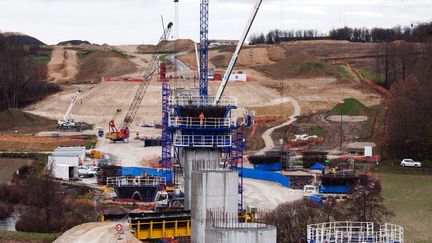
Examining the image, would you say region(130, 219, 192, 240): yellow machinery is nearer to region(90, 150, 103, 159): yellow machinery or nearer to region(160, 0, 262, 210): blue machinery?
region(160, 0, 262, 210): blue machinery

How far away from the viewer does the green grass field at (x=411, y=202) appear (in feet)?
165

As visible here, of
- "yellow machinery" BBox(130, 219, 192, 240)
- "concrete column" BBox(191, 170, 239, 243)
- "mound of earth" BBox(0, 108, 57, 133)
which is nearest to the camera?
"concrete column" BBox(191, 170, 239, 243)

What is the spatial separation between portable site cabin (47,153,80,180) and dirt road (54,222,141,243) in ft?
124

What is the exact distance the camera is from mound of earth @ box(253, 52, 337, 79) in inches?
5576

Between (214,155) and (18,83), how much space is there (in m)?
99.3

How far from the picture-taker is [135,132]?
357 feet

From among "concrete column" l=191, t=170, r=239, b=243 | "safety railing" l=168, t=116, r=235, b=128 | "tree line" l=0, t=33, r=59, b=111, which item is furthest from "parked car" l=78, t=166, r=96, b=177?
"tree line" l=0, t=33, r=59, b=111

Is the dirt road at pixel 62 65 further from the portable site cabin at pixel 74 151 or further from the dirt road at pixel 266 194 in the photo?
the dirt road at pixel 266 194

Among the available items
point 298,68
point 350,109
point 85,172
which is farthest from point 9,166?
point 298,68

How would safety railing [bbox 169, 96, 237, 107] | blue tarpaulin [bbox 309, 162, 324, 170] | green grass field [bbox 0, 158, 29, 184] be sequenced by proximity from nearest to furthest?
safety railing [bbox 169, 96, 237, 107], blue tarpaulin [bbox 309, 162, 324, 170], green grass field [bbox 0, 158, 29, 184]

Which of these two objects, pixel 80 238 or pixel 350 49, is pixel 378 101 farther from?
pixel 80 238

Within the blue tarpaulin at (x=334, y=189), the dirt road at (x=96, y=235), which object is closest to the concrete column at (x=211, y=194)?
the dirt road at (x=96, y=235)

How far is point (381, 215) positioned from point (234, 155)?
335 inches

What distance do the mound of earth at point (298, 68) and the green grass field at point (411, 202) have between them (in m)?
66.9
